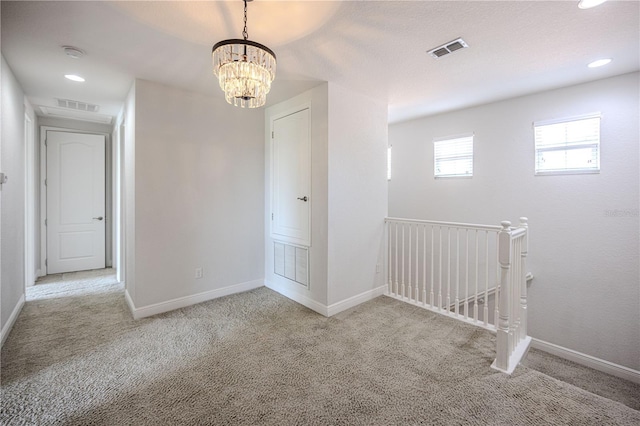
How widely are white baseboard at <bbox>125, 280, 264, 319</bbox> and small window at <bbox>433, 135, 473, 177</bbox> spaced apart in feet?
10.9

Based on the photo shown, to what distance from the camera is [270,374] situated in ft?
6.88

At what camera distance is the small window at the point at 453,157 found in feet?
14.3

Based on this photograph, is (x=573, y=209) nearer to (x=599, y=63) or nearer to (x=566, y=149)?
(x=566, y=149)

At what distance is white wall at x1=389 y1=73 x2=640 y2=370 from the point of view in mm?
3098

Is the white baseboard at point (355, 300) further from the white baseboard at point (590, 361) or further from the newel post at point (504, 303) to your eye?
the white baseboard at point (590, 361)

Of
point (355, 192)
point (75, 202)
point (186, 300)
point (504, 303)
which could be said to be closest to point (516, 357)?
point (504, 303)

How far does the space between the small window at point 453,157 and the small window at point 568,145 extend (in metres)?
0.84

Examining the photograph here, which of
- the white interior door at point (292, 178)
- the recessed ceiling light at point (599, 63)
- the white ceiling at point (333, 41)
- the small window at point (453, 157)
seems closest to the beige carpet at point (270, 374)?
the white interior door at point (292, 178)

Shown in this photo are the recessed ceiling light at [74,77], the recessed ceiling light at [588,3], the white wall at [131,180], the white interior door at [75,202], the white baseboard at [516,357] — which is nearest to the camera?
the recessed ceiling light at [588,3]

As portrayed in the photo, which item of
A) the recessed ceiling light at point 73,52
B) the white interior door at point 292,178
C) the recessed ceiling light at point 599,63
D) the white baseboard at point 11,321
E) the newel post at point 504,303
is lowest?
the white baseboard at point 11,321

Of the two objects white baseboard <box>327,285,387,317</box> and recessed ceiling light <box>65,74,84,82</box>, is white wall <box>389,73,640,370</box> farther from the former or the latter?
recessed ceiling light <box>65,74,84,82</box>

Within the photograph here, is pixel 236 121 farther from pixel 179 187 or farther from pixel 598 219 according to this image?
pixel 598 219

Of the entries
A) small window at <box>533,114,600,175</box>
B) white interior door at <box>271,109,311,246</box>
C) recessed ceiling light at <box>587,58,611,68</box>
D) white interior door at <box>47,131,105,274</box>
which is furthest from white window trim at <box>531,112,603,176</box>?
→ white interior door at <box>47,131,105,274</box>

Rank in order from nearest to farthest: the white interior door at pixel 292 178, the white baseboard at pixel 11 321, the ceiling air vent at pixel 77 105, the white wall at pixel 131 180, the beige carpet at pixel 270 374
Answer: the beige carpet at pixel 270 374 → the white baseboard at pixel 11 321 → the white wall at pixel 131 180 → the white interior door at pixel 292 178 → the ceiling air vent at pixel 77 105
